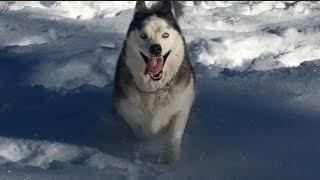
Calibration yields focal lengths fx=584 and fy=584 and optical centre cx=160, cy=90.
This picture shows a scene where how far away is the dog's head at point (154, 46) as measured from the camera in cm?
403

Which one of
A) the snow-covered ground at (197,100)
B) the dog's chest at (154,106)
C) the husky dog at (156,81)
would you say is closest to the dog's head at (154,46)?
the husky dog at (156,81)

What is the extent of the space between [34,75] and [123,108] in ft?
6.34

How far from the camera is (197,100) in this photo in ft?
16.8

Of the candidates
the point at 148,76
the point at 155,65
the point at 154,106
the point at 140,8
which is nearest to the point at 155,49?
the point at 155,65

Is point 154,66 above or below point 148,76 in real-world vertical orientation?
above

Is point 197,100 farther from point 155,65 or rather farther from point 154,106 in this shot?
point 155,65

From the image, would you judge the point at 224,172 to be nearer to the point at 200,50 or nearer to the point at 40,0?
the point at 200,50

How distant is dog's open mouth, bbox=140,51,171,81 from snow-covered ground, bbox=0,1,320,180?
0.61 metres

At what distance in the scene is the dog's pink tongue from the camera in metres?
4.06

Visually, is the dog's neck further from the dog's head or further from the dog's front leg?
the dog's front leg

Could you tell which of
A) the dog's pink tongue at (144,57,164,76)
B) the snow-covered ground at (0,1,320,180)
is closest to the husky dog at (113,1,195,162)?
the dog's pink tongue at (144,57,164,76)

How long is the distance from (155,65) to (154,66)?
0.03 ft

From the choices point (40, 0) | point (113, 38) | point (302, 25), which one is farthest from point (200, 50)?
point (40, 0)

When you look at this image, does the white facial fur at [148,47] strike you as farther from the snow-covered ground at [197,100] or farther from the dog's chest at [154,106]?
the snow-covered ground at [197,100]
